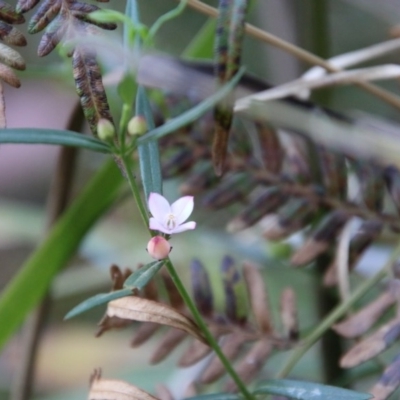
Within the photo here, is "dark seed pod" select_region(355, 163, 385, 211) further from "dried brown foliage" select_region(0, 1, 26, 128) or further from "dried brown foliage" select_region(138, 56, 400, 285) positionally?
"dried brown foliage" select_region(0, 1, 26, 128)

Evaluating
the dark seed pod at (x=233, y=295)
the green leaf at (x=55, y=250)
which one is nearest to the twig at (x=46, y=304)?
the green leaf at (x=55, y=250)

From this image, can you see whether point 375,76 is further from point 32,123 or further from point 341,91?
point 32,123

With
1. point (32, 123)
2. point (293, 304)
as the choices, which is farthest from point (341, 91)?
point (293, 304)

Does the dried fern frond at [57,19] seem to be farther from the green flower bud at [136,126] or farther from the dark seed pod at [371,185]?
the dark seed pod at [371,185]

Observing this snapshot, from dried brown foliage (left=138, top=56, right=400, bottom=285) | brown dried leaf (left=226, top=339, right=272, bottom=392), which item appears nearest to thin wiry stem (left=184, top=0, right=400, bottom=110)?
dried brown foliage (left=138, top=56, right=400, bottom=285)

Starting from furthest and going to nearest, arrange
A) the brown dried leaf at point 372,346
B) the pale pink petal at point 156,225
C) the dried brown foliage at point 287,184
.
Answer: the dried brown foliage at point 287,184 < the brown dried leaf at point 372,346 < the pale pink petal at point 156,225

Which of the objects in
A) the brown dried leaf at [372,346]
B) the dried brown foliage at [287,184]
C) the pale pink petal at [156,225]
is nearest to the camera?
the pale pink petal at [156,225]

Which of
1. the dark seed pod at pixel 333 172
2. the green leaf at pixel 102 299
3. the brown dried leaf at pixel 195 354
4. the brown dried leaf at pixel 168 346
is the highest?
the dark seed pod at pixel 333 172
